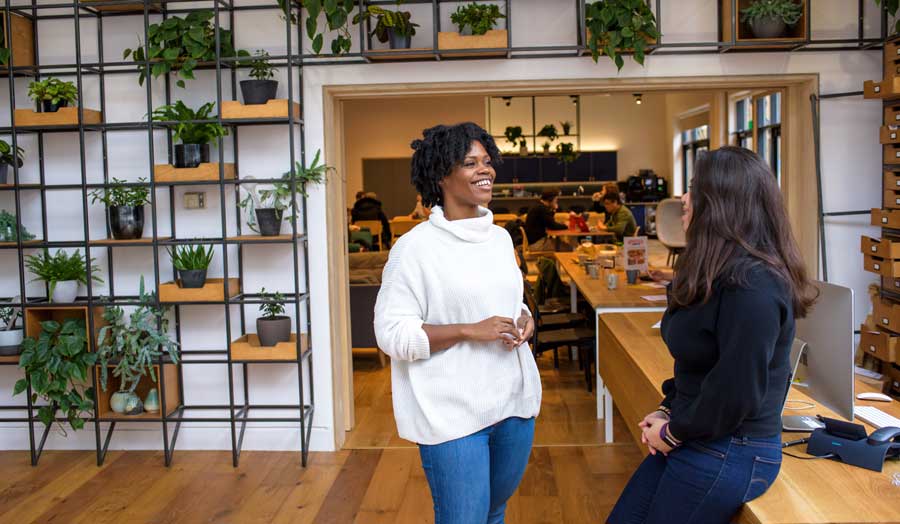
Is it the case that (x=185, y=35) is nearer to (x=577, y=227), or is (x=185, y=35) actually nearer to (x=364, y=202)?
(x=577, y=227)

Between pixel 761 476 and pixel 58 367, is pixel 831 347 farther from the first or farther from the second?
pixel 58 367

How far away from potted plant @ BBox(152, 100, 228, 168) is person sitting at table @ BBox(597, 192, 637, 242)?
6020 mm

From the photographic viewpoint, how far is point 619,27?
457cm

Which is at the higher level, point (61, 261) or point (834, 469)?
point (61, 261)

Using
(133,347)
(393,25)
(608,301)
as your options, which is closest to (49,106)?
(133,347)

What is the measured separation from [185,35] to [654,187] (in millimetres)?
13907

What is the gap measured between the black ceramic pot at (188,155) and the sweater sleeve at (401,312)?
9.72ft

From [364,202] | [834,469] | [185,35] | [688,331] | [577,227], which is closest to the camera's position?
[688,331]

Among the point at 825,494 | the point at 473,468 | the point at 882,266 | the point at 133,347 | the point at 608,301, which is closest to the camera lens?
the point at 825,494

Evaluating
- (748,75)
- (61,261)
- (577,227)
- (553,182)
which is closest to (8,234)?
(61,261)

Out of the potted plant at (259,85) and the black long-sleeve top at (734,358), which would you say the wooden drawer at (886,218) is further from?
the potted plant at (259,85)

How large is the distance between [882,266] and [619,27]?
1867 millimetres

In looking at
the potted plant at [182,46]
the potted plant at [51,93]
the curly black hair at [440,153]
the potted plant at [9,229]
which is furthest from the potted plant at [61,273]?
the curly black hair at [440,153]

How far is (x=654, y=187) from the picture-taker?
1742 cm
